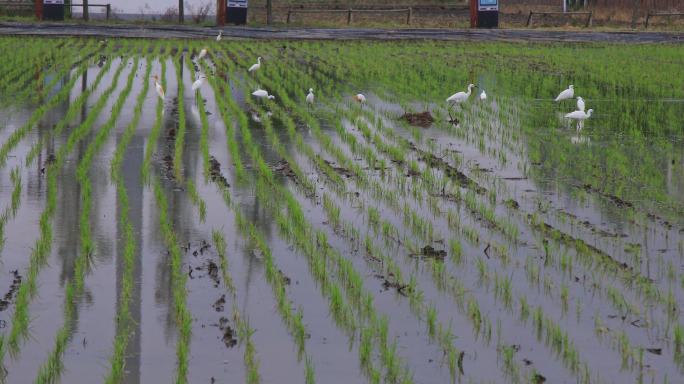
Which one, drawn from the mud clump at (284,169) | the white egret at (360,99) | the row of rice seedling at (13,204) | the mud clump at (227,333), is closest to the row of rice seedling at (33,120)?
the row of rice seedling at (13,204)

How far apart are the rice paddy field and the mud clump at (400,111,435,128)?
50mm

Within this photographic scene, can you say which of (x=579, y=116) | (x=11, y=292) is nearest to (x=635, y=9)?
(x=579, y=116)

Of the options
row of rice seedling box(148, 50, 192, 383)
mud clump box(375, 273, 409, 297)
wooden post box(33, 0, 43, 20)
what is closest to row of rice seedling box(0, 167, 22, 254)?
row of rice seedling box(148, 50, 192, 383)

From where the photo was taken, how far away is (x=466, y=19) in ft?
175

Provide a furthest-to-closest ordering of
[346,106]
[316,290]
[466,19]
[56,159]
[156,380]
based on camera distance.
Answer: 1. [466,19]
2. [346,106]
3. [56,159]
4. [316,290]
5. [156,380]

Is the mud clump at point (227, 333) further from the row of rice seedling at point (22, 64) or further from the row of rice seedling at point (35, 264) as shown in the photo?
the row of rice seedling at point (22, 64)

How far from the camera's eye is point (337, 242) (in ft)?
27.3

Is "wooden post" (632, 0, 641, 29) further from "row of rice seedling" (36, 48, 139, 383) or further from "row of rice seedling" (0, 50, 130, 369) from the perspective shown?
"row of rice seedling" (0, 50, 130, 369)

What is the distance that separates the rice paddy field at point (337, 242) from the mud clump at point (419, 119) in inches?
2.0

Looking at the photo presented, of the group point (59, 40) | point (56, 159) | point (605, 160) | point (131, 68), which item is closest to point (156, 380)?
point (56, 159)

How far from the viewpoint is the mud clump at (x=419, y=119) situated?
50.0 ft

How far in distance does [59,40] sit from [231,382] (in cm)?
2778

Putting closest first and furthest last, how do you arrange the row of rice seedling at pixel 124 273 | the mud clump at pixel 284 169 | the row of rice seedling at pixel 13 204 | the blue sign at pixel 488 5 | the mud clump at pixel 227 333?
the row of rice seedling at pixel 124 273, the mud clump at pixel 227 333, the row of rice seedling at pixel 13 204, the mud clump at pixel 284 169, the blue sign at pixel 488 5

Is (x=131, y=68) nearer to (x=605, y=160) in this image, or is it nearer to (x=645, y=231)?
(x=605, y=160)
